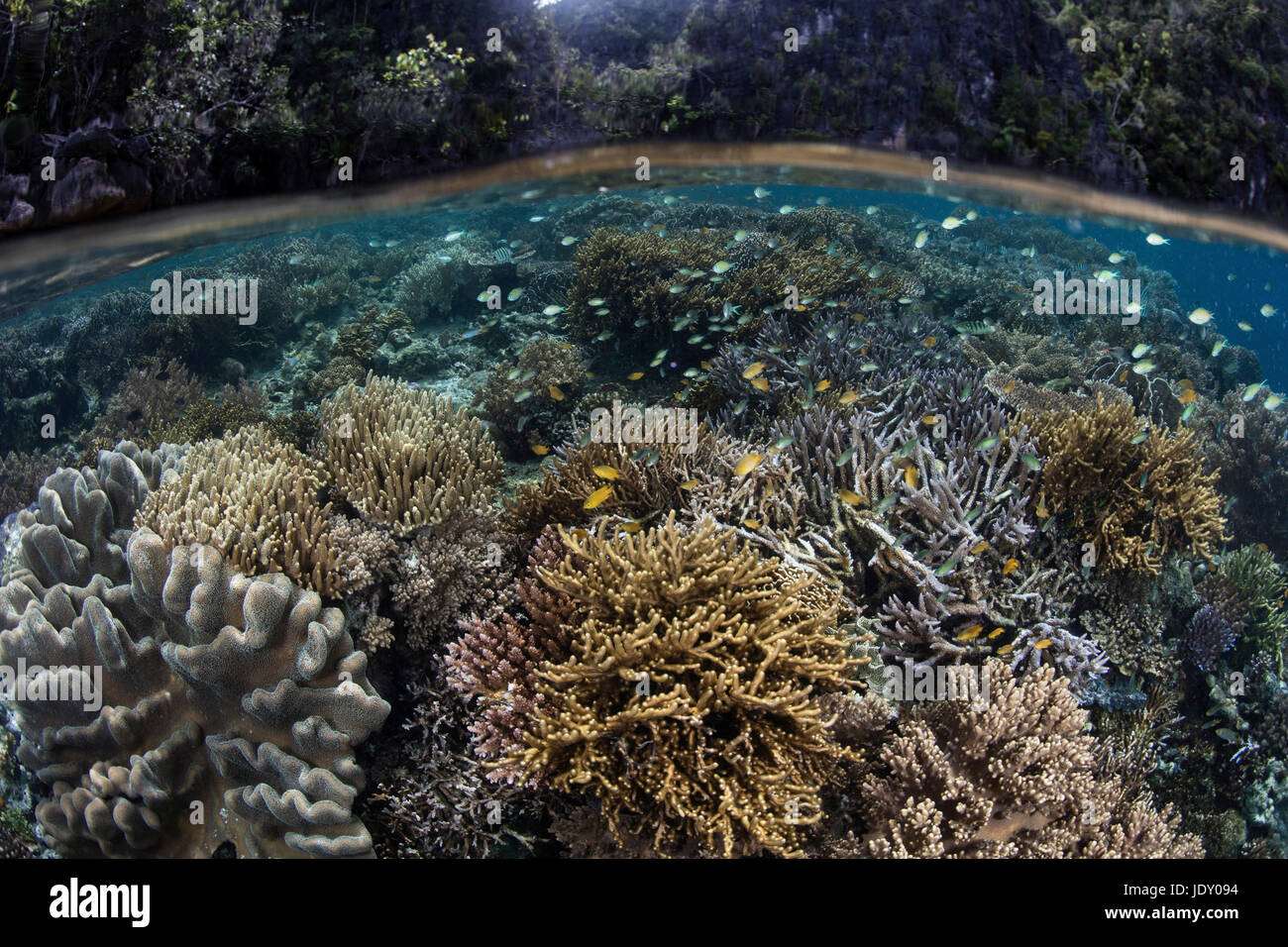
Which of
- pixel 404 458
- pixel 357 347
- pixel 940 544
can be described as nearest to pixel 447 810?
pixel 404 458

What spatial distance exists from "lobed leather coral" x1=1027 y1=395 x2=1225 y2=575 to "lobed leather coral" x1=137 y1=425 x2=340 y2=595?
5892 millimetres

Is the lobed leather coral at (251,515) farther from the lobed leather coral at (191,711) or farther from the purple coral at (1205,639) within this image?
the purple coral at (1205,639)

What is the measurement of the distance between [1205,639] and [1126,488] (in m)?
1.74

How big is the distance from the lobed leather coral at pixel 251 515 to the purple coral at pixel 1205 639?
7.43 meters

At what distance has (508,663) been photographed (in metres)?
→ 3.19

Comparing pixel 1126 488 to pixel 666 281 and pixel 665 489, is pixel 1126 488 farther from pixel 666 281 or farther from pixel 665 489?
pixel 666 281

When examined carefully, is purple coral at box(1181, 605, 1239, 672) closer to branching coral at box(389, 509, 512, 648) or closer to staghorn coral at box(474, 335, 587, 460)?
branching coral at box(389, 509, 512, 648)

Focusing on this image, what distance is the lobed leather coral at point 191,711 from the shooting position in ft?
10.1

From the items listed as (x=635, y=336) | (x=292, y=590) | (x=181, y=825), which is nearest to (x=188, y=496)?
(x=292, y=590)

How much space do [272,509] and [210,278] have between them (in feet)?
50.0

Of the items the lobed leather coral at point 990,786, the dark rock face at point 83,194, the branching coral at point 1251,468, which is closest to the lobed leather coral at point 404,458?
the lobed leather coral at point 990,786

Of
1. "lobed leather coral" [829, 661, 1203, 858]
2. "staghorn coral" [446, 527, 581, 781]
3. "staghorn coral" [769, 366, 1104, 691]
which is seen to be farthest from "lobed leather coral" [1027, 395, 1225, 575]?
"staghorn coral" [446, 527, 581, 781]

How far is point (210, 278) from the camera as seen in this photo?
15.0 metres

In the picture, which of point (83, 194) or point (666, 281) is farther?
point (666, 281)
